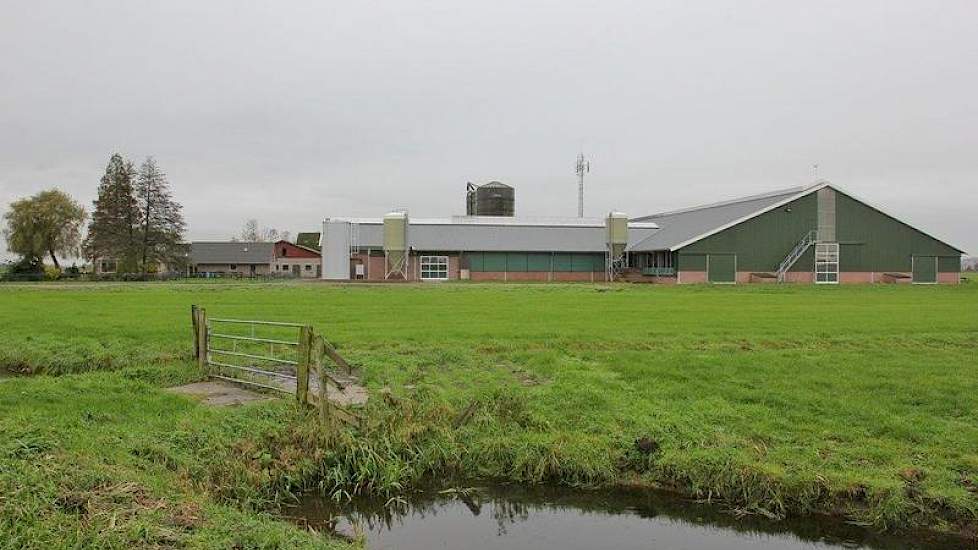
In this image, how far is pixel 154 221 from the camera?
7975 cm

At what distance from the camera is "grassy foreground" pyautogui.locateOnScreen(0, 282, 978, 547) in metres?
7.33

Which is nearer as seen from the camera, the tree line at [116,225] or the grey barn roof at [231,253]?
the tree line at [116,225]

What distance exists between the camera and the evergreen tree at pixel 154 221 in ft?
259

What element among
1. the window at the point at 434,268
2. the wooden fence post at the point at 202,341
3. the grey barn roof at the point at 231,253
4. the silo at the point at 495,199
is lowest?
the wooden fence post at the point at 202,341

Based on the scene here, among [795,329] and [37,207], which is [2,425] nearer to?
[795,329]

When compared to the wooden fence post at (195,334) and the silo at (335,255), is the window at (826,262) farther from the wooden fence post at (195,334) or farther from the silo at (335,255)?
the wooden fence post at (195,334)

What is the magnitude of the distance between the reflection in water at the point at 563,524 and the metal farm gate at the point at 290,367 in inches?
77.5

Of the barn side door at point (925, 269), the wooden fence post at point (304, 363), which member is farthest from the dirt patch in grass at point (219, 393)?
the barn side door at point (925, 269)

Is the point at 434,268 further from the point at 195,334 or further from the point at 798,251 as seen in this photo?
the point at 195,334

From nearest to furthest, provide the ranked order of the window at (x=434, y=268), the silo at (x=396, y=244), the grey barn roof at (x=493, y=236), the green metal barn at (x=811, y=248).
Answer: the green metal barn at (x=811, y=248) → the silo at (x=396, y=244) → the window at (x=434, y=268) → the grey barn roof at (x=493, y=236)

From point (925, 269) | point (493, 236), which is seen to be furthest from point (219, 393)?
point (925, 269)

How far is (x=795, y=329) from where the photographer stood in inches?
832

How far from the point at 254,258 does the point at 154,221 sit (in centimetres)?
2096

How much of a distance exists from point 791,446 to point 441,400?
17.1 feet
